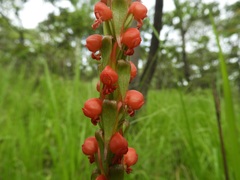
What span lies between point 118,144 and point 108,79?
0.10m

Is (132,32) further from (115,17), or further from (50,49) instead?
(50,49)

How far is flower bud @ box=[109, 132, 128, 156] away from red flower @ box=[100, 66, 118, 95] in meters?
0.07

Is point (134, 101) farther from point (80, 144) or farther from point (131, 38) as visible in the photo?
point (80, 144)

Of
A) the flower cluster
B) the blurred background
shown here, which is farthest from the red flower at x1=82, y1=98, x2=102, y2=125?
the blurred background

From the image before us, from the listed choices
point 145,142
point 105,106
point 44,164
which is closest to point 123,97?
point 105,106

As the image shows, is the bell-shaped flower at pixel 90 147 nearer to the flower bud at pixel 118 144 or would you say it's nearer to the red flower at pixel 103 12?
the flower bud at pixel 118 144

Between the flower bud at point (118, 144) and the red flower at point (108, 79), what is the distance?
0.07 m

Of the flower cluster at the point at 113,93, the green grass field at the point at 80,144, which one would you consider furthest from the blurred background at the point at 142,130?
the flower cluster at the point at 113,93

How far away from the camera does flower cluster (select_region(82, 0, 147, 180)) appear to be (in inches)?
17.8

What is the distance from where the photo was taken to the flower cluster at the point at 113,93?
0.45 m

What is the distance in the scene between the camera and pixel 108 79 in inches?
17.6

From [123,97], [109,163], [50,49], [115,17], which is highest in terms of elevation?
[50,49]

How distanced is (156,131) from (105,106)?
191 centimetres

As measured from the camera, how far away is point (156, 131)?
2320 mm
